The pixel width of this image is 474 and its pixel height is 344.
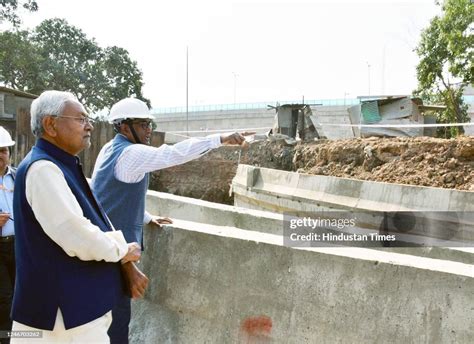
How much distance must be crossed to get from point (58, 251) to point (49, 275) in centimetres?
10

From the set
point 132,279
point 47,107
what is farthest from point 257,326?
point 47,107

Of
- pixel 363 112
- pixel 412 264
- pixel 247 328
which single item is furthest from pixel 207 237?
pixel 363 112

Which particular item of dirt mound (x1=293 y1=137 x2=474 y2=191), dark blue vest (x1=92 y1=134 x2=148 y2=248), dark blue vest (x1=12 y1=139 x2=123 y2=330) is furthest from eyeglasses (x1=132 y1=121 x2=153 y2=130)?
dirt mound (x1=293 y1=137 x2=474 y2=191)

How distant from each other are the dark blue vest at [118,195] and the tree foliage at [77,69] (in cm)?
2899

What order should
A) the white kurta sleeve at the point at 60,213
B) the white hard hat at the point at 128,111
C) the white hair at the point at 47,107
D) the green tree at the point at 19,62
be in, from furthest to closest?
the green tree at the point at 19,62 → the white hard hat at the point at 128,111 → the white hair at the point at 47,107 → the white kurta sleeve at the point at 60,213

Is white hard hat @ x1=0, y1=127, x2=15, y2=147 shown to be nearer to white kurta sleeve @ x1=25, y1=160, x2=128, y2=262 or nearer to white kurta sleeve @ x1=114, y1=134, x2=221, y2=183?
white kurta sleeve @ x1=114, y1=134, x2=221, y2=183

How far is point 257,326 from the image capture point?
8.87 feet

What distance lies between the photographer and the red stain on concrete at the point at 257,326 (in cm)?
268

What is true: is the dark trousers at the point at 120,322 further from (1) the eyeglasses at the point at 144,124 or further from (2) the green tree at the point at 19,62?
(2) the green tree at the point at 19,62

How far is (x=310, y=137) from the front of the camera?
14758mm

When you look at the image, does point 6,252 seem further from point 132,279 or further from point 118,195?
point 132,279

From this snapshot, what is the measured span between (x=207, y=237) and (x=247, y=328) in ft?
1.91

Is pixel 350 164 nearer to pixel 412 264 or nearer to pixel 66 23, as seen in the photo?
pixel 412 264

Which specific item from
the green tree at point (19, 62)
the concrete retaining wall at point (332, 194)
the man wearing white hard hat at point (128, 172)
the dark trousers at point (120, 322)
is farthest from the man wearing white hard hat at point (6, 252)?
the green tree at point (19, 62)
